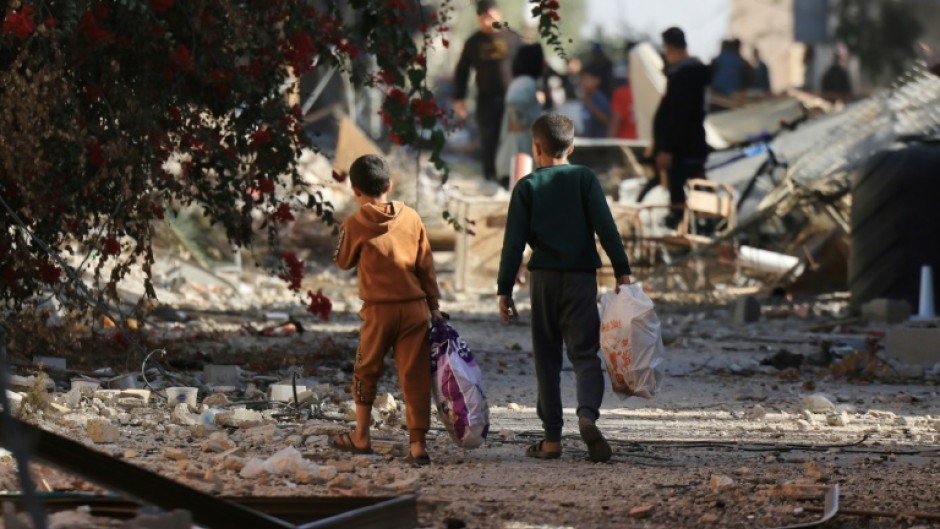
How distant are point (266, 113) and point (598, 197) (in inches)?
121

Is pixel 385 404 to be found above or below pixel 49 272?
below

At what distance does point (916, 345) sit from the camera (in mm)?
11234

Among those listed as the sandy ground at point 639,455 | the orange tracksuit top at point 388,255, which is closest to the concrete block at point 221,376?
the sandy ground at point 639,455

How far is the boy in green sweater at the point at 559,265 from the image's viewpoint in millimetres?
7516

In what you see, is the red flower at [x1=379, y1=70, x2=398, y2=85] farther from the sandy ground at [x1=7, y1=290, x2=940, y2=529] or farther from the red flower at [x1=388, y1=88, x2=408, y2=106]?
the sandy ground at [x1=7, y1=290, x2=940, y2=529]

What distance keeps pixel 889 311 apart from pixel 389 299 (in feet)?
23.0

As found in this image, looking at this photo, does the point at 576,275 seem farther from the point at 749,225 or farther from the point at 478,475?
the point at 749,225

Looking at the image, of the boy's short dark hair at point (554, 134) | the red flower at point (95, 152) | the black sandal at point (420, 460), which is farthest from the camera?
the red flower at point (95, 152)

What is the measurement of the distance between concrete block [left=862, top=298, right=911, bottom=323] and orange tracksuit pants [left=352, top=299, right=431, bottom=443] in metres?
6.85

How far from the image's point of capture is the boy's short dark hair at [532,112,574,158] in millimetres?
7621

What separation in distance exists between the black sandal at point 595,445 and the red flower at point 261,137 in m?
3.11

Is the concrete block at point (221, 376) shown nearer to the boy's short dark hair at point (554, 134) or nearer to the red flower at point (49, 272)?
the red flower at point (49, 272)

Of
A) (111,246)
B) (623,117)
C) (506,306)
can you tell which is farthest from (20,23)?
(623,117)

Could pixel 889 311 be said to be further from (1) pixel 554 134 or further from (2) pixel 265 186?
(1) pixel 554 134
